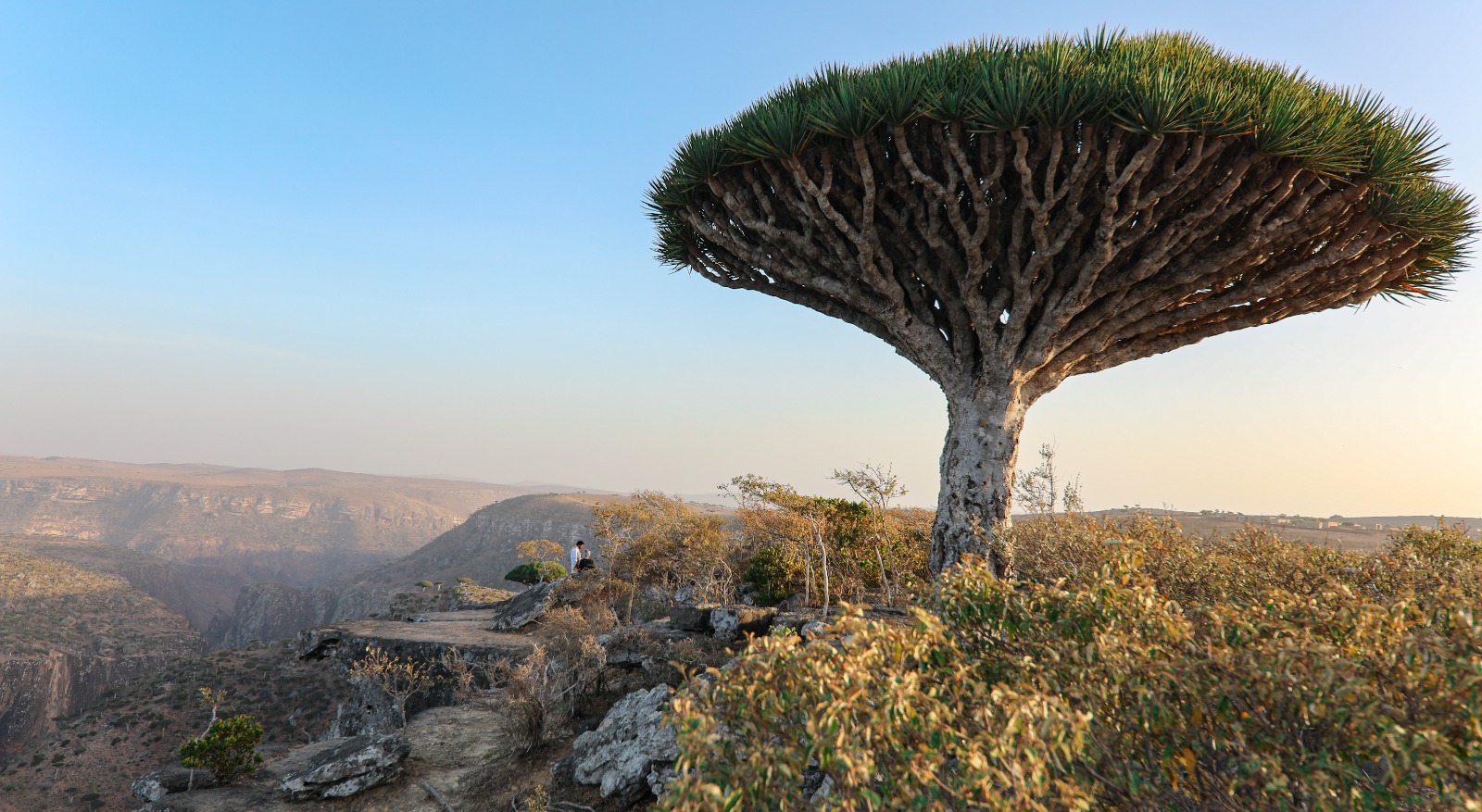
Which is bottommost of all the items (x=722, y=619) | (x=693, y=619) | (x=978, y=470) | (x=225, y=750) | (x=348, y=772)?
(x=225, y=750)

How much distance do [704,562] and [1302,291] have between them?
14.6 metres

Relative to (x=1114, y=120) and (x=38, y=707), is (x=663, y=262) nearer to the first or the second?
(x=1114, y=120)

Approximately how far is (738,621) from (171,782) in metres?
9.45

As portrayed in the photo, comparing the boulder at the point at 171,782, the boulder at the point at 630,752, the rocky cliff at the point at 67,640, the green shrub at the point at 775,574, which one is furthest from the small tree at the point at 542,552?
the rocky cliff at the point at 67,640

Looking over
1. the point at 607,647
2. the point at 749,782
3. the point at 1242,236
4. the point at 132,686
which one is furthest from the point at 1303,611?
the point at 132,686

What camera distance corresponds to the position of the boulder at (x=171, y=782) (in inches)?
391

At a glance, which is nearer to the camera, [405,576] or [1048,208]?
[1048,208]

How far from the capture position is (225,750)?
402 inches

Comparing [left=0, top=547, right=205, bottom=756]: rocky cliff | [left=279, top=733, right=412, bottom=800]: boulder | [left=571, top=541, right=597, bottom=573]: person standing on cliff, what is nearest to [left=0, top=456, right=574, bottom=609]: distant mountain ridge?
[left=0, top=547, right=205, bottom=756]: rocky cliff

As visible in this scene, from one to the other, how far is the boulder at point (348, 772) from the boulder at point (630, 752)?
2883mm

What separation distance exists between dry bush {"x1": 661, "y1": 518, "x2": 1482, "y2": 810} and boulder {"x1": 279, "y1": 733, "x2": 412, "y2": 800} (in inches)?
329

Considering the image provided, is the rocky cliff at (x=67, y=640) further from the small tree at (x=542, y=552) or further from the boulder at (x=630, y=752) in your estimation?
the boulder at (x=630, y=752)

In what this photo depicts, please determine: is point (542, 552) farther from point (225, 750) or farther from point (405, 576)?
point (405, 576)

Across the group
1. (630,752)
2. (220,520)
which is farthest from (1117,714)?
(220,520)
